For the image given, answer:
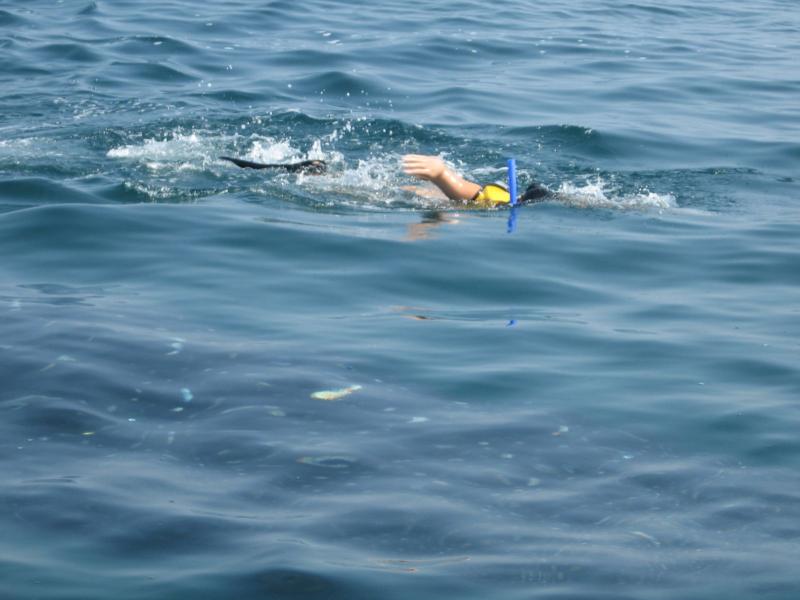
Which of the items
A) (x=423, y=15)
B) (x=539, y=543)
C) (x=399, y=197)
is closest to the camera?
(x=539, y=543)

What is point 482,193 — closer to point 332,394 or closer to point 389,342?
point 389,342

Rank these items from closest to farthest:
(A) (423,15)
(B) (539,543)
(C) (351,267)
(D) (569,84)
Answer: (B) (539,543) < (C) (351,267) < (D) (569,84) < (A) (423,15)

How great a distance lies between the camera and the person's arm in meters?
9.09

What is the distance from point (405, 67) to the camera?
16.0 metres

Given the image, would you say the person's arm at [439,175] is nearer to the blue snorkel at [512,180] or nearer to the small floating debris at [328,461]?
the blue snorkel at [512,180]

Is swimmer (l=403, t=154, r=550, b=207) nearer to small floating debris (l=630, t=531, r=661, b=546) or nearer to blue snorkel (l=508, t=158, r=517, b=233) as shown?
blue snorkel (l=508, t=158, r=517, b=233)

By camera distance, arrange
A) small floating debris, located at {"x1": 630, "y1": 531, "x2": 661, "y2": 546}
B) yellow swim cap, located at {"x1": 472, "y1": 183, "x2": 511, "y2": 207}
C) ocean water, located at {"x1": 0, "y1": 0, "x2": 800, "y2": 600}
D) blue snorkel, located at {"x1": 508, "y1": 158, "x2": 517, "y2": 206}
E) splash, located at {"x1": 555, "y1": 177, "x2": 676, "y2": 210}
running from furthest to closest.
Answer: splash, located at {"x1": 555, "y1": 177, "x2": 676, "y2": 210}, yellow swim cap, located at {"x1": 472, "y1": 183, "x2": 511, "y2": 207}, blue snorkel, located at {"x1": 508, "y1": 158, "x2": 517, "y2": 206}, small floating debris, located at {"x1": 630, "y1": 531, "x2": 661, "y2": 546}, ocean water, located at {"x1": 0, "y1": 0, "x2": 800, "y2": 600}

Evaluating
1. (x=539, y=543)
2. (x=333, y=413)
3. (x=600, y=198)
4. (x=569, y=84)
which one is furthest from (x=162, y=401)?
(x=569, y=84)

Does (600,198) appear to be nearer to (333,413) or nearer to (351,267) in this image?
(351,267)

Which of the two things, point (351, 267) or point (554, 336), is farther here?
point (351, 267)

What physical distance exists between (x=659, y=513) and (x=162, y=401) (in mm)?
2462

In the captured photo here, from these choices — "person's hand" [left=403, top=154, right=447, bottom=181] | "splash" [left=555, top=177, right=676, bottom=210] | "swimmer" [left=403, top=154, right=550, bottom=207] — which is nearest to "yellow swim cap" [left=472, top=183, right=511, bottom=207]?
"swimmer" [left=403, top=154, right=550, bottom=207]

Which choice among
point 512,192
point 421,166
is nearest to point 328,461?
point 421,166

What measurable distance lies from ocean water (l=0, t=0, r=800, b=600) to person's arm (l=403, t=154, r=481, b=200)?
157mm
